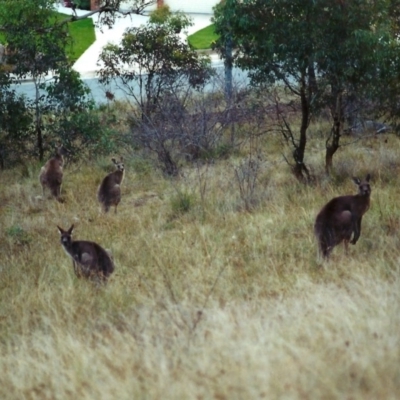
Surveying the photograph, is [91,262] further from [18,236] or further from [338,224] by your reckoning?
[18,236]

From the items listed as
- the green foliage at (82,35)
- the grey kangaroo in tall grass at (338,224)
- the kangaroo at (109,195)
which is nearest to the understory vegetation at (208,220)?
the grey kangaroo in tall grass at (338,224)

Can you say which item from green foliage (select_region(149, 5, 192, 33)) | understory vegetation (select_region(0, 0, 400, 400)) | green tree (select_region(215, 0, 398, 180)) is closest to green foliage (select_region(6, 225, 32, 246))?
understory vegetation (select_region(0, 0, 400, 400))

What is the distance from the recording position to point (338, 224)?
9891mm

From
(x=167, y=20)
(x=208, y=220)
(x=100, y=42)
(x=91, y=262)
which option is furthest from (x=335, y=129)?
(x=100, y=42)

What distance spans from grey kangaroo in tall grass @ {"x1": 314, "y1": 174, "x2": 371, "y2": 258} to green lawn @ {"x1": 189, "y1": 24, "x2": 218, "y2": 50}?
26.8 m

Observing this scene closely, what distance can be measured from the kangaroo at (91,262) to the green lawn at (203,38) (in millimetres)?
26819

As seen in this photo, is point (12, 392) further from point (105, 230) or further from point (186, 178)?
point (186, 178)

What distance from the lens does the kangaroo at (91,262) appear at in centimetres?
1001

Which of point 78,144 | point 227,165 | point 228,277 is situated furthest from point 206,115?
point 228,277

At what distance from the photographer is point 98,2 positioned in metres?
16.9

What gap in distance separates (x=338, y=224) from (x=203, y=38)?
99.8 feet

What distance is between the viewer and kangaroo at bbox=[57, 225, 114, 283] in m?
10.0

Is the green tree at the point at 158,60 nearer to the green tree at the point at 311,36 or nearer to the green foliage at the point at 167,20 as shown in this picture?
the green foliage at the point at 167,20

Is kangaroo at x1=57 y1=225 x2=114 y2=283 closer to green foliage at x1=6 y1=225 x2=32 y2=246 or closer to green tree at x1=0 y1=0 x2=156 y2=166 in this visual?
green foliage at x1=6 y1=225 x2=32 y2=246
